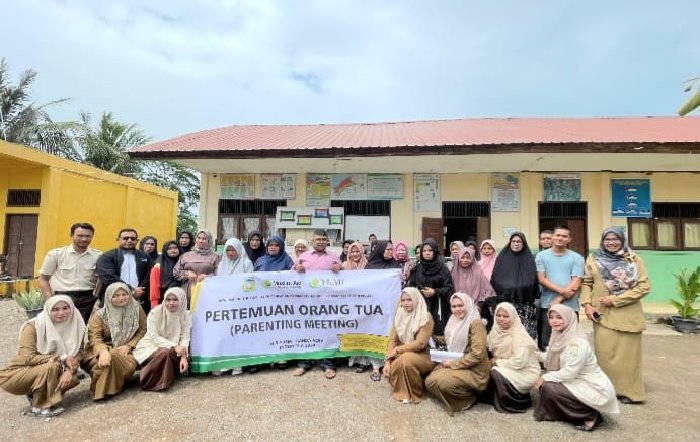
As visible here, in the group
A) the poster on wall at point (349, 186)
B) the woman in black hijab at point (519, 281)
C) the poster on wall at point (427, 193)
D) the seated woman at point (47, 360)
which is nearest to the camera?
the seated woman at point (47, 360)

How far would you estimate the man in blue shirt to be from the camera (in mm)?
3482

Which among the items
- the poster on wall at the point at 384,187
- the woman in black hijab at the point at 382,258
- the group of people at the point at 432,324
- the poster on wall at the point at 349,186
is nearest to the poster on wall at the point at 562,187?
the poster on wall at the point at 384,187

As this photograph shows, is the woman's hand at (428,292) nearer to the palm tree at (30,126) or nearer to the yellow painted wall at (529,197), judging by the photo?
the yellow painted wall at (529,197)

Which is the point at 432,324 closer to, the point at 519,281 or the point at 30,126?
the point at 519,281

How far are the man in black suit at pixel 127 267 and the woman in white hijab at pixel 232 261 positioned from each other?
79 cm

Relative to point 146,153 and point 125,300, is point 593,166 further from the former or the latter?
point 146,153

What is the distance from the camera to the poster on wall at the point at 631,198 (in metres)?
6.75

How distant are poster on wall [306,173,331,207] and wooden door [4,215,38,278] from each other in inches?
260

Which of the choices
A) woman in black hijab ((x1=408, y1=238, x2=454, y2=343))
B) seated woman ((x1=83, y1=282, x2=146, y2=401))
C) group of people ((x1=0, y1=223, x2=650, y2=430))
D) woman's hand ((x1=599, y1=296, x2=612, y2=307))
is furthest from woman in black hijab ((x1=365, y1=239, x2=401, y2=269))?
seated woman ((x1=83, y1=282, x2=146, y2=401))

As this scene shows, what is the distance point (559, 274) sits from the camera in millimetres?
3535

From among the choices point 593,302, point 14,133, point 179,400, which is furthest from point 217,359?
point 14,133

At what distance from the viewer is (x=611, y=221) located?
677cm

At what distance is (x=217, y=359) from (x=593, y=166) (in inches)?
254

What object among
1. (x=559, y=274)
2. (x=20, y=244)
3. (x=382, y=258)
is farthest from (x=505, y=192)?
A: (x=20, y=244)
